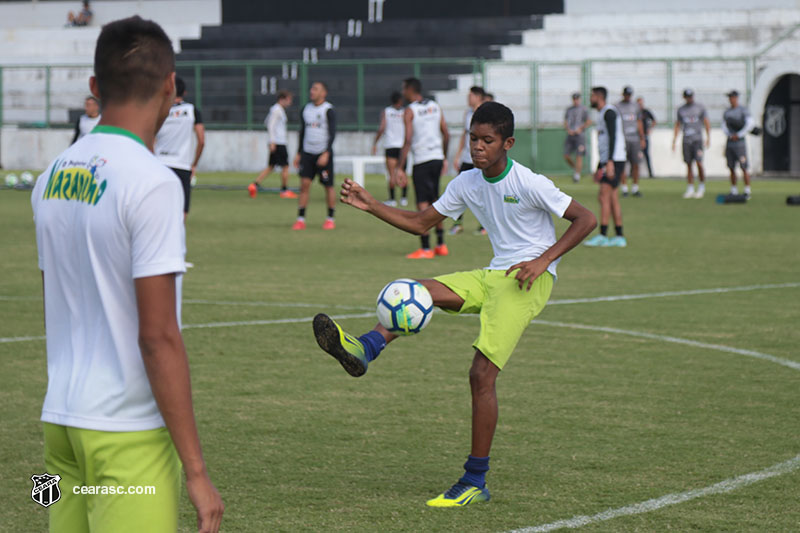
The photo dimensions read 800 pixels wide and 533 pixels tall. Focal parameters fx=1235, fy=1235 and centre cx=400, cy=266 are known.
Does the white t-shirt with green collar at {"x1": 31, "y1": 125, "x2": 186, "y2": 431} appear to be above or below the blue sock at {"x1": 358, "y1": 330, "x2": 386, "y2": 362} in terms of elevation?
above

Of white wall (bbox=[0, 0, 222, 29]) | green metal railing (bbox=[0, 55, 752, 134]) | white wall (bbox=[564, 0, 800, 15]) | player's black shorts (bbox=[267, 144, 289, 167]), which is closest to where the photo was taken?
Result: player's black shorts (bbox=[267, 144, 289, 167])

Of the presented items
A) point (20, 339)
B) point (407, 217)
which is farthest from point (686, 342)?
point (20, 339)

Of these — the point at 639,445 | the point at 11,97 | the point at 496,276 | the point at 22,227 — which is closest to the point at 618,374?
the point at 639,445

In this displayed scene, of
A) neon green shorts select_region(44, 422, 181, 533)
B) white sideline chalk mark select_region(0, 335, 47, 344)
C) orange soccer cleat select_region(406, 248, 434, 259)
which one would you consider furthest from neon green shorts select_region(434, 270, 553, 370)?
orange soccer cleat select_region(406, 248, 434, 259)

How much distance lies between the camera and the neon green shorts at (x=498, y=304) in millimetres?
5625

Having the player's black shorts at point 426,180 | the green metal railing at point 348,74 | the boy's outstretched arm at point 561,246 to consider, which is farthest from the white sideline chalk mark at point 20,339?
the green metal railing at point 348,74

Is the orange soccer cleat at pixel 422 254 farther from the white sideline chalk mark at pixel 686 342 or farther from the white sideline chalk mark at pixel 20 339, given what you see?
the white sideline chalk mark at pixel 20 339

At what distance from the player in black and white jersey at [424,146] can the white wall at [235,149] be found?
17792mm

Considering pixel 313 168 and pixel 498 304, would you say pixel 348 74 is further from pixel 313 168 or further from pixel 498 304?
pixel 498 304

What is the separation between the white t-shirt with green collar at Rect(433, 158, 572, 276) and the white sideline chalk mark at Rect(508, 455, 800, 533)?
1.22m

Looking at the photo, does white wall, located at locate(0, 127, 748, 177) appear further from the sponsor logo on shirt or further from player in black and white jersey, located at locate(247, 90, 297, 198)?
the sponsor logo on shirt

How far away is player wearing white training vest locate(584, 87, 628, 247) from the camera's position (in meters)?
16.2

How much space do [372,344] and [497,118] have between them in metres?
1.23

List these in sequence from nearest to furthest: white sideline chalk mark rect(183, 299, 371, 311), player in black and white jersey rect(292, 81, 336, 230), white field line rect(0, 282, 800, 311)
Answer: white sideline chalk mark rect(183, 299, 371, 311), white field line rect(0, 282, 800, 311), player in black and white jersey rect(292, 81, 336, 230)
